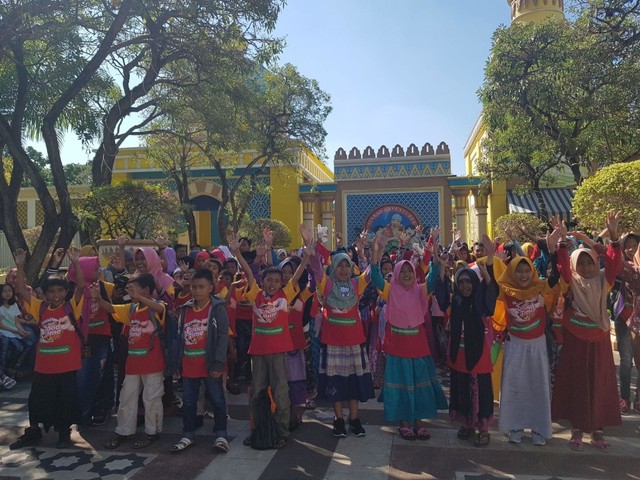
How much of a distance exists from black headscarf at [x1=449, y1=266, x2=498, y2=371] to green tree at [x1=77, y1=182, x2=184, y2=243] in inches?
295

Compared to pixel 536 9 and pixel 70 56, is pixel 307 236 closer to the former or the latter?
pixel 70 56

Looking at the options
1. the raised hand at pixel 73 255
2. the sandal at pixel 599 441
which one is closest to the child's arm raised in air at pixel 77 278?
the raised hand at pixel 73 255

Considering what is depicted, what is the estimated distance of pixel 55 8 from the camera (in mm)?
7477

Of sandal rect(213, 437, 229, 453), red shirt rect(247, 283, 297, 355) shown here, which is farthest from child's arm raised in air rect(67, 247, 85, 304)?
sandal rect(213, 437, 229, 453)

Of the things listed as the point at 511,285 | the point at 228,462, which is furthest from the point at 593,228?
the point at 228,462

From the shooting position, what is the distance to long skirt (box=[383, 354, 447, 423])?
13.9ft

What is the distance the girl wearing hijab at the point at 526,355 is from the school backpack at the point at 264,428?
6.11 feet

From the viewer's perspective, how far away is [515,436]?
4.17 m

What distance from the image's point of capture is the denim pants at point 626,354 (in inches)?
196

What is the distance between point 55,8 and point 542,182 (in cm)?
1557

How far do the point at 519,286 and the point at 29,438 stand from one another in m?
4.32

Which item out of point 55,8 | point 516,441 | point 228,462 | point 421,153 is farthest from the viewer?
point 421,153

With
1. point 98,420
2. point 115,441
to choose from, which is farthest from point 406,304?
point 98,420

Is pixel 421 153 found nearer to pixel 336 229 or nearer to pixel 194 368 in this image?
pixel 336 229
